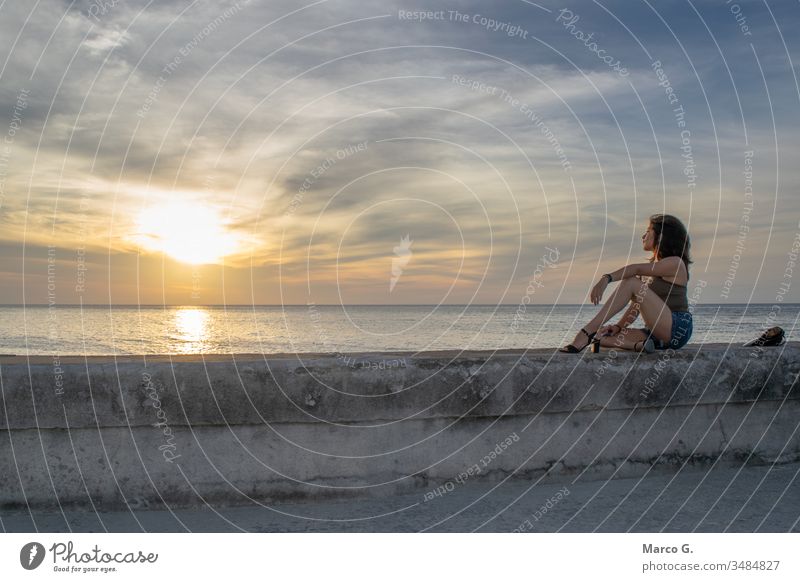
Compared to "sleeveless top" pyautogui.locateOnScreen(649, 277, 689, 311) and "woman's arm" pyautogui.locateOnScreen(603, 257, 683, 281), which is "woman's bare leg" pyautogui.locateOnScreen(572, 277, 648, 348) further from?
"sleeveless top" pyautogui.locateOnScreen(649, 277, 689, 311)

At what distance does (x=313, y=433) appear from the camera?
4.05 m

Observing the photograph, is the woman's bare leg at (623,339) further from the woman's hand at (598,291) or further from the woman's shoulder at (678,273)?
the woman's shoulder at (678,273)

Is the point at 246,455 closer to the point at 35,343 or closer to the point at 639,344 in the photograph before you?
the point at 639,344

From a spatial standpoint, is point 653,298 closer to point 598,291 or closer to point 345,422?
point 598,291

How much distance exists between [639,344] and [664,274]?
1.14 m

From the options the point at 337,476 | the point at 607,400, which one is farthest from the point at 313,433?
the point at 607,400

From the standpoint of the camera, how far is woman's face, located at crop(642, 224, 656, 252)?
5.75m
